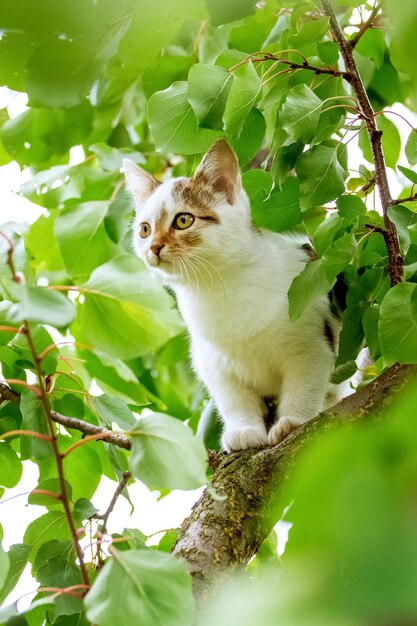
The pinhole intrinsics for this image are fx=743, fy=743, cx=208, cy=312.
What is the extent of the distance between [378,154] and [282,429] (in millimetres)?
628

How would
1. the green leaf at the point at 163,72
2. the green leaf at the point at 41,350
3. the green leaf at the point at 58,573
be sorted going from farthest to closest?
the green leaf at the point at 163,72 → the green leaf at the point at 41,350 → the green leaf at the point at 58,573

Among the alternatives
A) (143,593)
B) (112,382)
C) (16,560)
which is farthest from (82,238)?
(143,593)

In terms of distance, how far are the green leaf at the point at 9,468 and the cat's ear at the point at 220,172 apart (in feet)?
2.84

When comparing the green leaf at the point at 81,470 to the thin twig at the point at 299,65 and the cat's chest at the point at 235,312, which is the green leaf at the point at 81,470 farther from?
the thin twig at the point at 299,65

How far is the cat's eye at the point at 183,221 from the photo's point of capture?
1.89m

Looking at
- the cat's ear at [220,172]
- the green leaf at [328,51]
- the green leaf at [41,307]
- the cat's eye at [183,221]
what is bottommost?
the cat's eye at [183,221]

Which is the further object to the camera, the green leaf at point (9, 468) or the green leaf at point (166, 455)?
the green leaf at point (9, 468)

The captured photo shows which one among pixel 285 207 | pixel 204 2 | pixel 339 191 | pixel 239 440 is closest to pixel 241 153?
pixel 285 207

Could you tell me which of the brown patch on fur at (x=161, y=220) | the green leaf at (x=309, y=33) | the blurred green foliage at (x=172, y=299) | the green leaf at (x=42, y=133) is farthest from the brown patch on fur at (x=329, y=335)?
the green leaf at (x=42, y=133)

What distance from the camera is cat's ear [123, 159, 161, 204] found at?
2.01 m

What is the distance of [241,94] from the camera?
1135 mm

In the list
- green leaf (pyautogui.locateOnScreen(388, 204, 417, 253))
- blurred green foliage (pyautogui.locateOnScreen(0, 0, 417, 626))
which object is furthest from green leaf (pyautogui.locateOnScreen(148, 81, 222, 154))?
green leaf (pyautogui.locateOnScreen(388, 204, 417, 253))

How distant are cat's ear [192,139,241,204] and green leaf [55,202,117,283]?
0.43 meters

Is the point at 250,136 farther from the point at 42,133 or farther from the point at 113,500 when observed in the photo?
the point at 42,133
